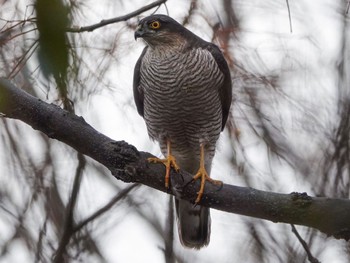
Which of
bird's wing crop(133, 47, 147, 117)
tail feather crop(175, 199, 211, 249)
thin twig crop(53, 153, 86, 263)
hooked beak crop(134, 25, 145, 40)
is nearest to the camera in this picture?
thin twig crop(53, 153, 86, 263)

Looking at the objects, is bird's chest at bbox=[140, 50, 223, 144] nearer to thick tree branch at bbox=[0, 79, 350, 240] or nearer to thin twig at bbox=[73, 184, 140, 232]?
thin twig at bbox=[73, 184, 140, 232]

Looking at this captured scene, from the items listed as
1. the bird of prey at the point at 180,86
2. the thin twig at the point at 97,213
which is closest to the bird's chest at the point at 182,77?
the bird of prey at the point at 180,86

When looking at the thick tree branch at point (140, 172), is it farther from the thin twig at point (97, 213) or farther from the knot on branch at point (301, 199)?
the thin twig at point (97, 213)

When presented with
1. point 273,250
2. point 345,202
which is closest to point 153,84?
point 273,250

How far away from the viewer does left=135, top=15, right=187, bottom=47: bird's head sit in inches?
192

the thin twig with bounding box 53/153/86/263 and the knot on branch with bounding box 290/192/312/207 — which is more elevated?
the knot on branch with bounding box 290/192/312/207

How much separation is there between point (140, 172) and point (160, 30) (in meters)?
2.08

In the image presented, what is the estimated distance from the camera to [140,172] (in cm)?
334

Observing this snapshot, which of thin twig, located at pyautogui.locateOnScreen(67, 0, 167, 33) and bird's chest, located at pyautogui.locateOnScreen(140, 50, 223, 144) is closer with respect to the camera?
thin twig, located at pyautogui.locateOnScreen(67, 0, 167, 33)

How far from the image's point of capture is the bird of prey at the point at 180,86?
5.03 meters

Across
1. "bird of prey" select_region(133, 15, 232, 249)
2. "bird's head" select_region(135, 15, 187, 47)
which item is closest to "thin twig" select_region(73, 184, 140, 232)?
"bird of prey" select_region(133, 15, 232, 249)

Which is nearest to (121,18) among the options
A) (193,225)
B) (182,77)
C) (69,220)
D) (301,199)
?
(182,77)

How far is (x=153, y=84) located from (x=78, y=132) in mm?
1980

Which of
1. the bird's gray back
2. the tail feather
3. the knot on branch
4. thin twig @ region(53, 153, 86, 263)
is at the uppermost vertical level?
the bird's gray back
